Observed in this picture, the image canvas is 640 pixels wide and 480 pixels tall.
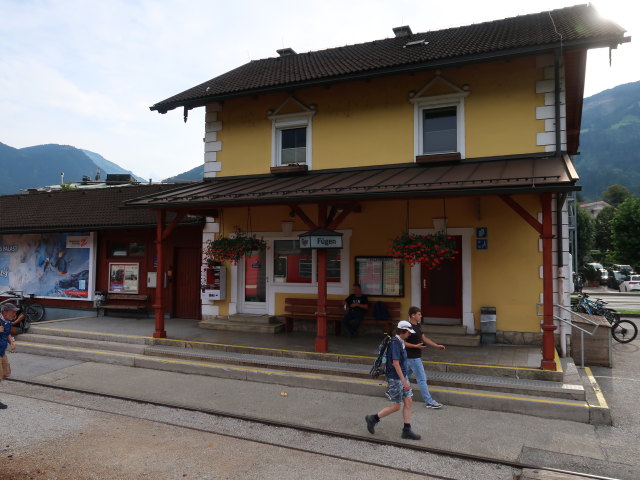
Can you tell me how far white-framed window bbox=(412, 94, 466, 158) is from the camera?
32.9ft

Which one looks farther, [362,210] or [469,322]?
[362,210]

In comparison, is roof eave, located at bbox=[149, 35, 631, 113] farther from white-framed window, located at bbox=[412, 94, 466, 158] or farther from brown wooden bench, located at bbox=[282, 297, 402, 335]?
brown wooden bench, located at bbox=[282, 297, 402, 335]

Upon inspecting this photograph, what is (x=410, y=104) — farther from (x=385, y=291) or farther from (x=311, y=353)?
(x=311, y=353)

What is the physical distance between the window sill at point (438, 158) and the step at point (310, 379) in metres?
4.86

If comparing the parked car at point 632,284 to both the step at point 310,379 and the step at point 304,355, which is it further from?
the step at point 310,379

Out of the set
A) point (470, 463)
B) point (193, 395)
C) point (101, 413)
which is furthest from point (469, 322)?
point (101, 413)

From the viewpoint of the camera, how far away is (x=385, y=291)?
10594 millimetres

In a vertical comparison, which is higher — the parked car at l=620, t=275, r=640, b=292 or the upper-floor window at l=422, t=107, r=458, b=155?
the upper-floor window at l=422, t=107, r=458, b=155

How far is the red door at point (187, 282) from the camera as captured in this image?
1355 centimetres

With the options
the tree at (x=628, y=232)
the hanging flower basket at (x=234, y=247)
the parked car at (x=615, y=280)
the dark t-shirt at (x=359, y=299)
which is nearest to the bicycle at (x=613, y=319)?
the dark t-shirt at (x=359, y=299)

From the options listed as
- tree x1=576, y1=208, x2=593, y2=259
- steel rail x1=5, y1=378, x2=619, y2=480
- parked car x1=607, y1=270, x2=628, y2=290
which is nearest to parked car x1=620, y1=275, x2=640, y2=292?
parked car x1=607, y1=270, x2=628, y2=290

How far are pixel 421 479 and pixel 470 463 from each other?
0.75m

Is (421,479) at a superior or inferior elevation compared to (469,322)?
inferior

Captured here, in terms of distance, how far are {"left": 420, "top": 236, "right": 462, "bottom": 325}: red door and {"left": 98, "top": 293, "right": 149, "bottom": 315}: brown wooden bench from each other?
8.78 metres
